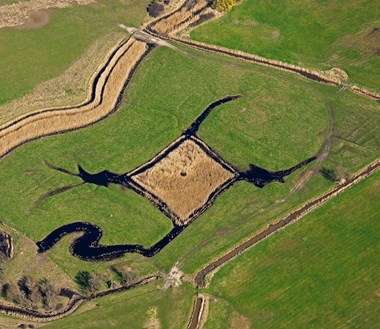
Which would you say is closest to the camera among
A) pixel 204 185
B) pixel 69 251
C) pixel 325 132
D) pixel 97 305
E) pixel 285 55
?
pixel 97 305

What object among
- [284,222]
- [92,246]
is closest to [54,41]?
[92,246]

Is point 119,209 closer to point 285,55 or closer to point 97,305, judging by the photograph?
point 97,305

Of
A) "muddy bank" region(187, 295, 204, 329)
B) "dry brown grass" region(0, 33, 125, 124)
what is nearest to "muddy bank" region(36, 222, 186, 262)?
"muddy bank" region(187, 295, 204, 329)

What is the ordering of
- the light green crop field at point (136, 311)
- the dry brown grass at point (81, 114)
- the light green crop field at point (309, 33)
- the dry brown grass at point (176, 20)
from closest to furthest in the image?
the light green crop field at point (136, 311) < the dry brown grass at point (81, 114) < the light green crop field at point (309, 33) < the dry brown grass at point (176, 20)

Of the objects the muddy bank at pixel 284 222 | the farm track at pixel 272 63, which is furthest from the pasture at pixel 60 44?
the muddy bank at pixel 284 222

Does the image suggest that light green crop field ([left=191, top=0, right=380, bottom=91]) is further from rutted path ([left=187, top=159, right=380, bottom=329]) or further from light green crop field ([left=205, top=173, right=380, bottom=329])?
light green crop field ([left=205, top=173, right=380, bottom=329])

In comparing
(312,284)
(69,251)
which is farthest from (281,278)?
(69,251)

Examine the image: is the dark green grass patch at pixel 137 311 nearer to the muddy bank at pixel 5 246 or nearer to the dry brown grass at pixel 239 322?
the dry brown grass at pixel 239 322
